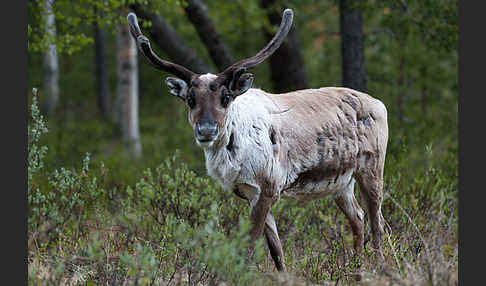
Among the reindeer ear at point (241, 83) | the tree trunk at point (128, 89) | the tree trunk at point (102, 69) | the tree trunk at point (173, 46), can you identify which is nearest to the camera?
the reindeer ear at point (241, 83)

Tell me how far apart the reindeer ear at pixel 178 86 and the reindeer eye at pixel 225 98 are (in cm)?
33

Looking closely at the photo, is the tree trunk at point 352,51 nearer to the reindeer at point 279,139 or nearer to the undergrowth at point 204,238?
the undergrowth at point 204,238

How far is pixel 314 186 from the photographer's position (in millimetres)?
5055

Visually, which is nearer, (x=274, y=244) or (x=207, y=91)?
(x=207, y=91)

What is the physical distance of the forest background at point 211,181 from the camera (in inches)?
169

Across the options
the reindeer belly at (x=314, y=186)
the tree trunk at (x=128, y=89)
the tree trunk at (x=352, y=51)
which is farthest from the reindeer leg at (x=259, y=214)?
the tree trunk at (x=128, y=89)

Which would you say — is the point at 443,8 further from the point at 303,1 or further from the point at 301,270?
the point at 301,270

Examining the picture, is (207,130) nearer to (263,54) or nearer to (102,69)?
(263,54)

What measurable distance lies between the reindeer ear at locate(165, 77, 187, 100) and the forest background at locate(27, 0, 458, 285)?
938 mm

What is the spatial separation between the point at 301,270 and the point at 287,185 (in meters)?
0.71

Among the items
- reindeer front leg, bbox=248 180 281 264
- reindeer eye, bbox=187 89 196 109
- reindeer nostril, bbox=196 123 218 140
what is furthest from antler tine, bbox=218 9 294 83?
reindeer front leg, bbox=248 180 281 264

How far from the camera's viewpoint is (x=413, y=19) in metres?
7.73

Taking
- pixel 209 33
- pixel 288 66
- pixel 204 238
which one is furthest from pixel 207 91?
pixel 288 66

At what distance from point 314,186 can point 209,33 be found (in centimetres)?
390
